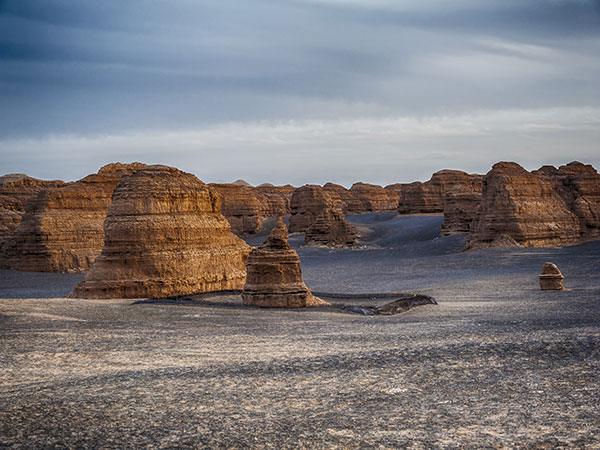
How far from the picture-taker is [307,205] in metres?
72.6

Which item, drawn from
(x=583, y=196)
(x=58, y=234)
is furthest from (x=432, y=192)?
(x=58, y=234)

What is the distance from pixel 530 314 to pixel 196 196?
1220 centimetres

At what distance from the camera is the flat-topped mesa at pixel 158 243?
21.3 metres

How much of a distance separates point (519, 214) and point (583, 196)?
31.5 feet

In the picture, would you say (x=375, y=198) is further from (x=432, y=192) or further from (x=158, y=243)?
(x=158, y=243)

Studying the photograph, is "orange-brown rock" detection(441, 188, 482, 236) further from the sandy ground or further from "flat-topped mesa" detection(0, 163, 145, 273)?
the sandy ground

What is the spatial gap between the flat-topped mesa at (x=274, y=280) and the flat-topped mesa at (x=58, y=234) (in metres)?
20.1

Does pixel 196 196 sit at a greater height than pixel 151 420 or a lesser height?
greater

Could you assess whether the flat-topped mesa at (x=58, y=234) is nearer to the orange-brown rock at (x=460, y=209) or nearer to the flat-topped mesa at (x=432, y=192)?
the orange-brown rock at (x=460, y=209)

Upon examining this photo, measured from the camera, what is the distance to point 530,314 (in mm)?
15586

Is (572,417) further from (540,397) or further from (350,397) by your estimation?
(350,397)

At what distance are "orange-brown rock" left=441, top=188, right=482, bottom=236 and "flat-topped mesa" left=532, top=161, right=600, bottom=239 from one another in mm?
6554

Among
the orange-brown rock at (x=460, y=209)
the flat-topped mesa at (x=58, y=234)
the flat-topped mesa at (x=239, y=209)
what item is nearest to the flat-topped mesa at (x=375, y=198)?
the flat-topped mesa at (x=239, y=209)

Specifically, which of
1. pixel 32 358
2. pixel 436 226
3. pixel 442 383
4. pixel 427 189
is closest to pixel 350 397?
pixel 442 383
